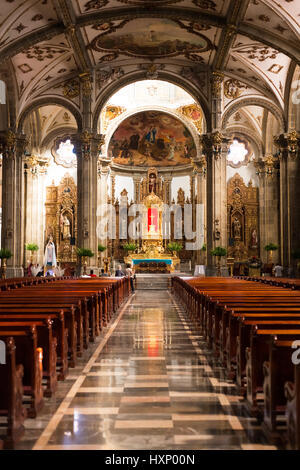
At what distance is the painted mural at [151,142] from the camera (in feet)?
113

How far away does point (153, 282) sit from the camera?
25.8m

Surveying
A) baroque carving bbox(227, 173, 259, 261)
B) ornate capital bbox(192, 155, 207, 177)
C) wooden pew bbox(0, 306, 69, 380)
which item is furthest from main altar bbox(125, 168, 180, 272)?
wooden pew bbox(0, 306, 69, 380)

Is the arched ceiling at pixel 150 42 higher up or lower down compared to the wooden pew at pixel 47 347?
higher up

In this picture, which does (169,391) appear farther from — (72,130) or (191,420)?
(72,130)

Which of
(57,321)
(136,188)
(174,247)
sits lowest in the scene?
(57,321)

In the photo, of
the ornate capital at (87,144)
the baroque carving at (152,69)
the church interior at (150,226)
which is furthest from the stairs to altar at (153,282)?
the baroque carving at (152,69)

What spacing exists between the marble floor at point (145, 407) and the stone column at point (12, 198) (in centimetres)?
1577

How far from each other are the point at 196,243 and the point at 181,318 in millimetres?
21002

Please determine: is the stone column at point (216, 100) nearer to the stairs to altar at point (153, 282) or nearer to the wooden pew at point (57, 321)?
the stairs to altar at point (153, 282)

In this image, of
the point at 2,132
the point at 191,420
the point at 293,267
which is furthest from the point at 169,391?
the point at 2,132

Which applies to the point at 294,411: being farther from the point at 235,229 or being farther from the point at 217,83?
the point at 235,229

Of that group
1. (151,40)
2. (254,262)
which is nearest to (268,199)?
(254,262)

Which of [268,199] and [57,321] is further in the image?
[268,199]

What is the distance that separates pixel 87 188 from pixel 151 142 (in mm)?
12431
